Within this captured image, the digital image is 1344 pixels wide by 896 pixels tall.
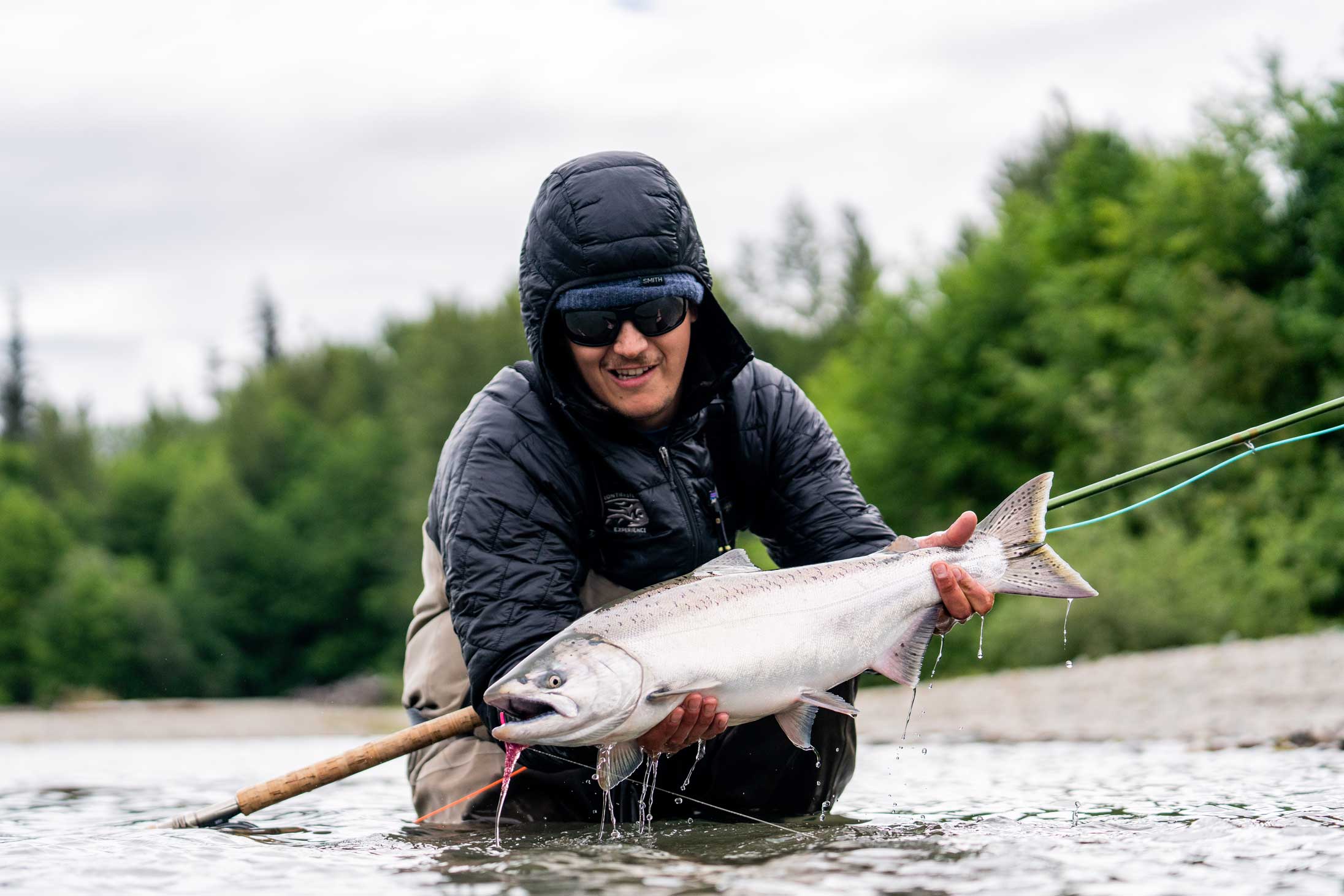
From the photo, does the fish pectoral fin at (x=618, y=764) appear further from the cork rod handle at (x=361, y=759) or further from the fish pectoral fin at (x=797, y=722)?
the cork rod handle at (x=361, y=759)

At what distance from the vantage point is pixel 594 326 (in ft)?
15.4

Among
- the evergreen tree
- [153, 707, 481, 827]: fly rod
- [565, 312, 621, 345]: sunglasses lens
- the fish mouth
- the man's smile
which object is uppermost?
the evergreen tree

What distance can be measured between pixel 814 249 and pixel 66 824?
56.1 meters

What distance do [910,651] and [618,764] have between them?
102cm

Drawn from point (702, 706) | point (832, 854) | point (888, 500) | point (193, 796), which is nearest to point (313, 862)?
point (702, 706)

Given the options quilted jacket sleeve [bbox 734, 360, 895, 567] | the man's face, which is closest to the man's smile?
the man's face

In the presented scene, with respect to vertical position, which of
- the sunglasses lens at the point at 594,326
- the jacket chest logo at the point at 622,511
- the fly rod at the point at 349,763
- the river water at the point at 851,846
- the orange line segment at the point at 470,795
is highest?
the sunglasses lens at the point at 594,326

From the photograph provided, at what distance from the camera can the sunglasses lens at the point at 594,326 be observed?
4.70 meters

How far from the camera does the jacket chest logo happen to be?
491 cm

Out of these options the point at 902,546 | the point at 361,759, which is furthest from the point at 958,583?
the point at 361,759

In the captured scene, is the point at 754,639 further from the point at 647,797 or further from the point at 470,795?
the point at 470,795

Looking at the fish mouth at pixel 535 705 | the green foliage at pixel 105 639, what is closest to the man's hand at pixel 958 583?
the fish mouth at pixel 535 705

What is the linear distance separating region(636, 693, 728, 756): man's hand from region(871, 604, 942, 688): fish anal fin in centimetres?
57

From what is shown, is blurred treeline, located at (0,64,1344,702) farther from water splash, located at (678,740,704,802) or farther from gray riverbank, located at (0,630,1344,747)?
water splash, located at (678,740,704,802)
